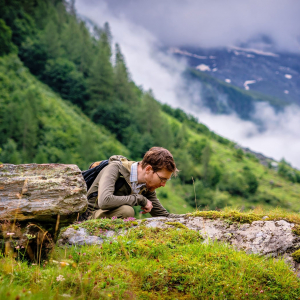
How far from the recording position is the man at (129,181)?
5.39 m

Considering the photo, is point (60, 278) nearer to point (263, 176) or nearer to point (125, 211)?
point (125, 211)

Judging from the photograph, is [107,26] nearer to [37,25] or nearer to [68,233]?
[37,25]

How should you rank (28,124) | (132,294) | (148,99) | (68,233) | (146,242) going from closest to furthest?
(132,294)
(146,242)
(68,233)
(28,124)
(148,99)

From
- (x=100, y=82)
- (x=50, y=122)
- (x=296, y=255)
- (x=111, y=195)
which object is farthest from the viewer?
(x=100, y=82)

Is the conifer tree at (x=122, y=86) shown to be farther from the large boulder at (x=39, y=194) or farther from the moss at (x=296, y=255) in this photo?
the moss at (x=296, y=255)

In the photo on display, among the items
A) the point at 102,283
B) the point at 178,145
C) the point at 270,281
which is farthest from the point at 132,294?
the point at 178,145

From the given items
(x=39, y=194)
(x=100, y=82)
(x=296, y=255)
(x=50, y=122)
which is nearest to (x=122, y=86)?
(x=100, y=82)

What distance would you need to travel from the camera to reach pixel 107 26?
12381 centimetres

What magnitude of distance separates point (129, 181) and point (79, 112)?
91.1m

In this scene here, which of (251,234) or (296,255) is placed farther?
(251,234)

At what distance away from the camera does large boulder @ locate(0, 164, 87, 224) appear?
423 centimetres

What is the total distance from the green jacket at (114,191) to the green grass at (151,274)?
38.5 inches

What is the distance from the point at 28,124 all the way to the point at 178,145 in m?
74.9

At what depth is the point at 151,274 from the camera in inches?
147
